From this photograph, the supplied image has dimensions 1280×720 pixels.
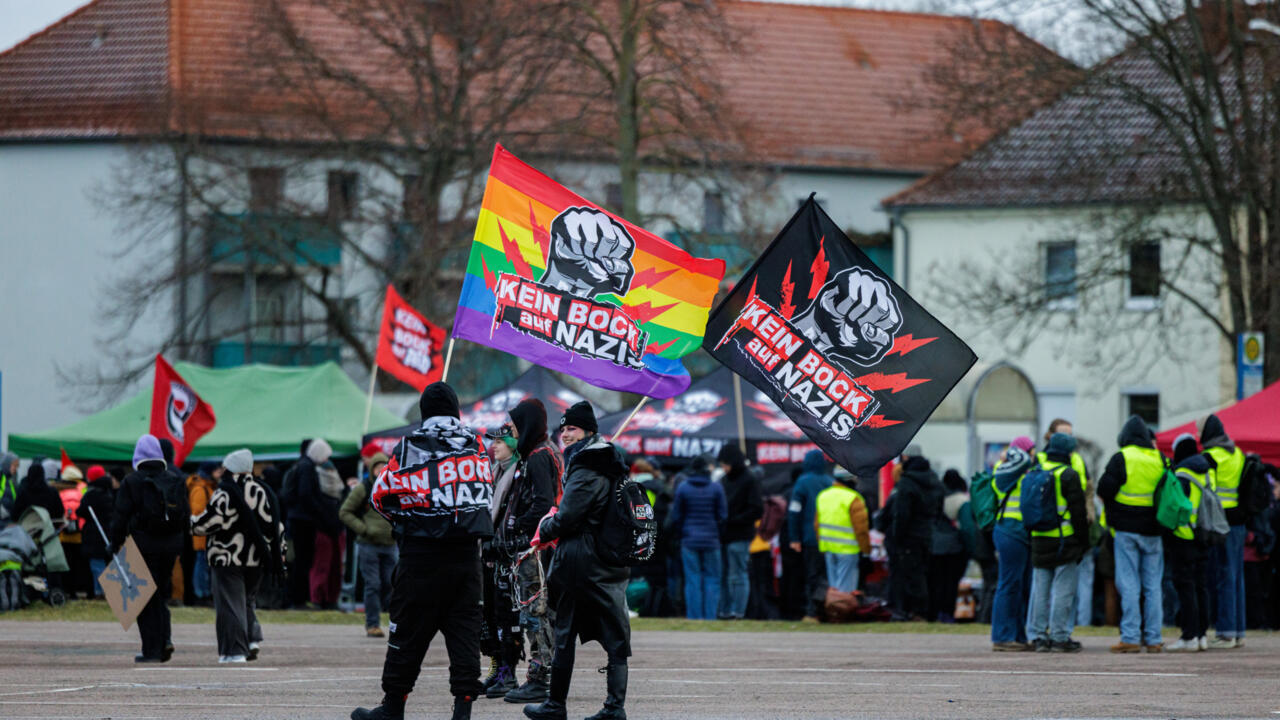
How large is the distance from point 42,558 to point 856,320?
13.9 metres

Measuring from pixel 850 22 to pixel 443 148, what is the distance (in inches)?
855

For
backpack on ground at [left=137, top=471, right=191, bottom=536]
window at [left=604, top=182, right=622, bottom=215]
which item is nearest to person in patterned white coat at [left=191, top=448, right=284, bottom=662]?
backpack on ground at [left=137, top=471, right=191, bottom=536]

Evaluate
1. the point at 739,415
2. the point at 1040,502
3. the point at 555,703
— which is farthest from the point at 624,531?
the point at 739,415

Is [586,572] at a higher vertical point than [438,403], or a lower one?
lower

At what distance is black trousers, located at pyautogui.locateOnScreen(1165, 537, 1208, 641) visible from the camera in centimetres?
1609

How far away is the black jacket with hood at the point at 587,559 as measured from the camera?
1027 centimetres

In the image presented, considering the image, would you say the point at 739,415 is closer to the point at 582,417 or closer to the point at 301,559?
the point at 301,559

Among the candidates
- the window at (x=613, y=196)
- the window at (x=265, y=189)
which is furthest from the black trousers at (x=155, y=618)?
the window at (x=265, y=189)

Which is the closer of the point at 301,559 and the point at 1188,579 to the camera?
the point at 1188,579

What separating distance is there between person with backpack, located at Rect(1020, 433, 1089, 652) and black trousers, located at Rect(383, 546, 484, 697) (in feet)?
23.9

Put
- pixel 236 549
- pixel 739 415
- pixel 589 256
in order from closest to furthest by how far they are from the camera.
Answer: pixel 589 256 < pixel 236 549 < pixel 739 415

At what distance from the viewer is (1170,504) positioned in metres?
15.9

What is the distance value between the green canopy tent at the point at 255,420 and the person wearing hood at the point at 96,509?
3.33 metres

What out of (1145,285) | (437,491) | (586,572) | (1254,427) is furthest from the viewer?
(1145,285)
